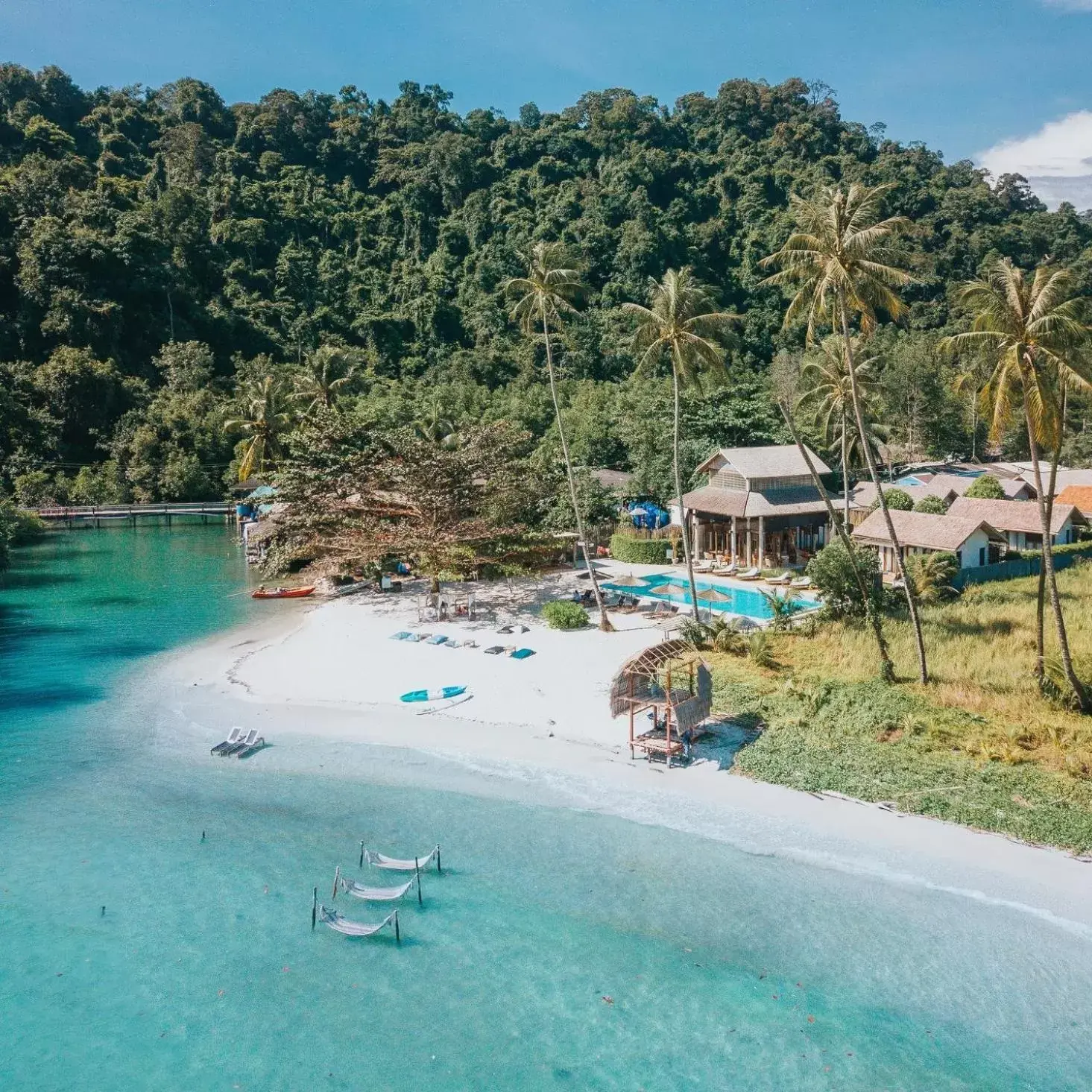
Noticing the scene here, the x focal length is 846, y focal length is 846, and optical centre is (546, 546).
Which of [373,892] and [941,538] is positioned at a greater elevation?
[941,538]

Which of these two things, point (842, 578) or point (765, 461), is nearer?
point (842, 578)

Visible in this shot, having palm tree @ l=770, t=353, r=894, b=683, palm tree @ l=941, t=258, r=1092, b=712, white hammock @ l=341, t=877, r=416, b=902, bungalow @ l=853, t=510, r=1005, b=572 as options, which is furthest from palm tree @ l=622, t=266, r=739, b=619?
white hammock @ l=341, t=877, r=416, b=902

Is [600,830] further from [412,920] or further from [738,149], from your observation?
[738,149]

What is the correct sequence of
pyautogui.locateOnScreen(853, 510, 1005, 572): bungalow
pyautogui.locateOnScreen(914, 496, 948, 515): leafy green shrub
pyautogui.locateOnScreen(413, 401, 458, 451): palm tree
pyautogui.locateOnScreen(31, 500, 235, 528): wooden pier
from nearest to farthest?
pyautogui.locateOnScreen(853, 510, 1005, 572): bungalow < pyautogui.locateOnScreen(914, 496, 948, 515): leafy green shrub < pyautogui.locateOnScreen(413, 401, 458, 451): palm tree < pyautogui.locateOnScreen(31, 500, 235, 528): wooden pier

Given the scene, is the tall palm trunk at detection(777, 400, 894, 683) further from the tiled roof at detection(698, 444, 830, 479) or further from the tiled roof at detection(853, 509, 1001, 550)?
the tiled roof at detection(698, 444, 830, 479)

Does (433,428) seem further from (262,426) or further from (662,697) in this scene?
(662,697)

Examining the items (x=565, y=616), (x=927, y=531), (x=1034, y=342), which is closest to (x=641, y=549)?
(x=927, y=531)
